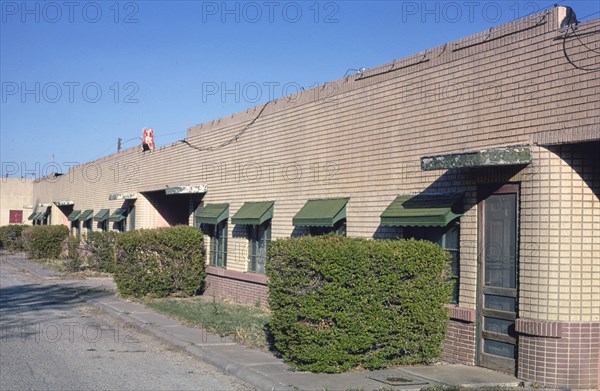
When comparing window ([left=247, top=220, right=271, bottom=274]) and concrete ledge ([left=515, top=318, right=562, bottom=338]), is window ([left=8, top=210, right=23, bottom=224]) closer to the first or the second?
window ([left=247, top=220, right=271, bottom=274])

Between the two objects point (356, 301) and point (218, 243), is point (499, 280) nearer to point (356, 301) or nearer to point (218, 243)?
point (356, 301)

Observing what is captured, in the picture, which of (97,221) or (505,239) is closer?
(505,239)

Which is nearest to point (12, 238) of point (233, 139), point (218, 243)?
point (218, 243)

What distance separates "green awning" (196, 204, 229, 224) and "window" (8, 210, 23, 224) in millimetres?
42129

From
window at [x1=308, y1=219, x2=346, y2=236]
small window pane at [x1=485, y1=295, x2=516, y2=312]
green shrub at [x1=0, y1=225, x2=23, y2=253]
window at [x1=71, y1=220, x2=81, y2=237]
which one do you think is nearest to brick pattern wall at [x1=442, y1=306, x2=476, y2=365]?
small window pane at [x1=485, y1=295, x2=516, y2=312]

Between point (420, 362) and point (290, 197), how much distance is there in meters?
6.56

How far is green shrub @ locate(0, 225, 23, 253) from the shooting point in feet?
151

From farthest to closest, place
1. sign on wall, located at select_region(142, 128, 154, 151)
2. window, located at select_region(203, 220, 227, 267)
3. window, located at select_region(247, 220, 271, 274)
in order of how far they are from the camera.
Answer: sign on wall, located at select_region(142, 128, 154, 151) → window, located at select_region(203, 220, 227, 267) → window, located at select_region(247, 220, 271, 274)

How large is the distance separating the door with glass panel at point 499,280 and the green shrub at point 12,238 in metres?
40.1

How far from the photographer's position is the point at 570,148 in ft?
31.0

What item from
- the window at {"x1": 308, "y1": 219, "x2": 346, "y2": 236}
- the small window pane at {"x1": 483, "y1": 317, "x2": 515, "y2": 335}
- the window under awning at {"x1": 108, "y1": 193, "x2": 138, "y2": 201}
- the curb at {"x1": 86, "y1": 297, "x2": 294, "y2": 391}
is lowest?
the curb at {"x1": 86, "y1": 297, "x2": 294, "y2": 391}

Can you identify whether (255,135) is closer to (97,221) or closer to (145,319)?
(145,319)

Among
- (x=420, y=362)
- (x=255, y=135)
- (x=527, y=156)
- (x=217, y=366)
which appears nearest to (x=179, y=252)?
(x=255, y=135)

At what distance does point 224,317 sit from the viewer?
51.7 ft
